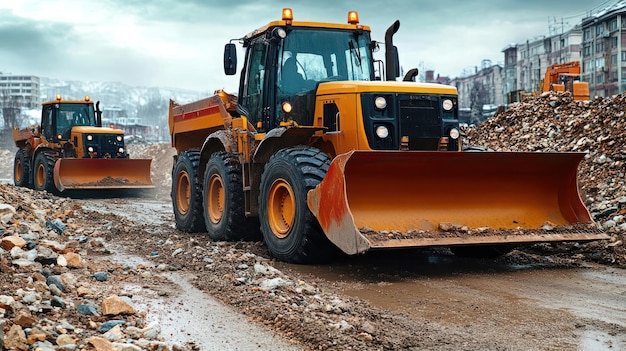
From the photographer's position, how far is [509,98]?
3462 cm

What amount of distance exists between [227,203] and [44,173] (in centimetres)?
1095

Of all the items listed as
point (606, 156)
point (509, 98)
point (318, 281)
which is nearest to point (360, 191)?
point (318, 281)

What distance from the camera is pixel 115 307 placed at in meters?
5.10

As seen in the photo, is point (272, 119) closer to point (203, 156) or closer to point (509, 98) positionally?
point (203, 156)

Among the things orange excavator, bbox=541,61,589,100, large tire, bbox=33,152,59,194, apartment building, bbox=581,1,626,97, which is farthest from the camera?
apartment building, bbox=581,1,626,97

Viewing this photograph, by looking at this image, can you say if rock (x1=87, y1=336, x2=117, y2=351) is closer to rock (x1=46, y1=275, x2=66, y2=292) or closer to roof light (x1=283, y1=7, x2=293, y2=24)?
rock (x1=46, y1=275, x2=66, y2=292)

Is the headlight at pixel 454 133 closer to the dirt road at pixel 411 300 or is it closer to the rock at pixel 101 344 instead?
the dirt road at pixel 411 300

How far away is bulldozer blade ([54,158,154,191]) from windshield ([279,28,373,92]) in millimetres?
10183

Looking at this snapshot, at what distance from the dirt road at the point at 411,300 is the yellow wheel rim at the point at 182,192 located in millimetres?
2345

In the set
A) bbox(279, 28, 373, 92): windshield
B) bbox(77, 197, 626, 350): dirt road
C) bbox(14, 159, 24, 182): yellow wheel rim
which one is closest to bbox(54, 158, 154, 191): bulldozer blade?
bbox(14, 159, 24, 182): yellow wheel rim

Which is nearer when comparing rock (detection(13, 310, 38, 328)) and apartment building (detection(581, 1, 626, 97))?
rock (detection(13, 310, 38, 328))

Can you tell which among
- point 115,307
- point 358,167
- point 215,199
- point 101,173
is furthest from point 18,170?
point 115,307

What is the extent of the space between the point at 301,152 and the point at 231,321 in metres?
2.42

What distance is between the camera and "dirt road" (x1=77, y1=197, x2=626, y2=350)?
4656 mm
